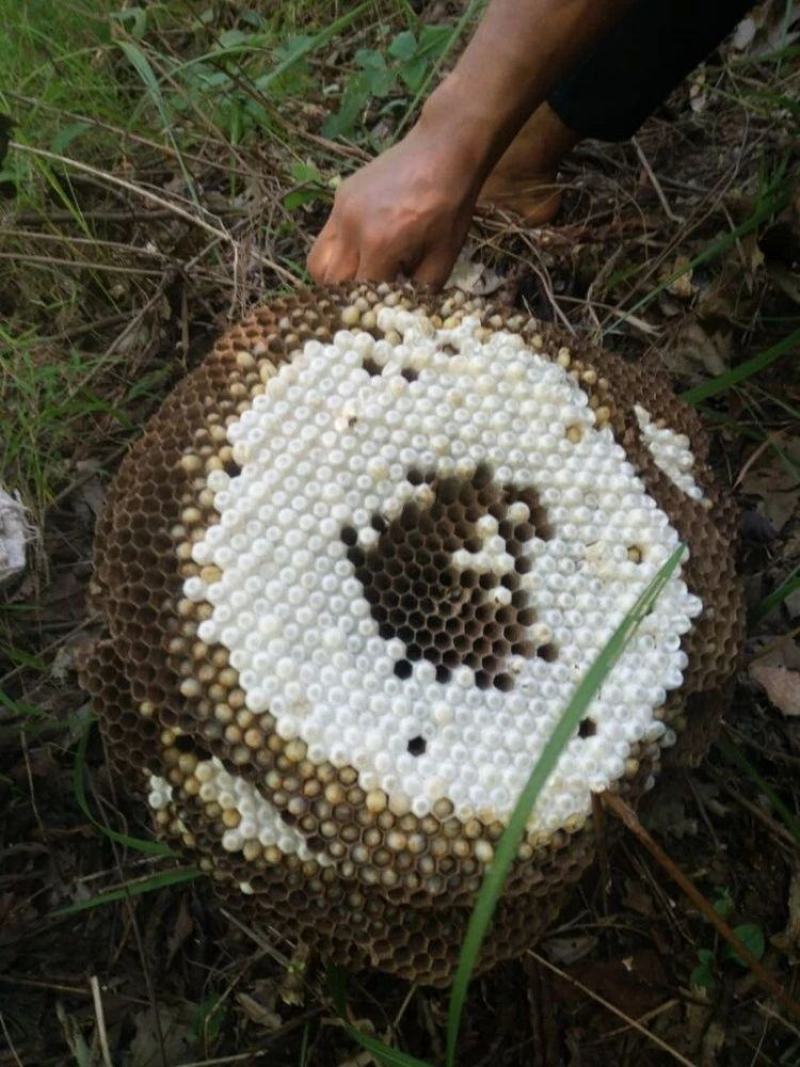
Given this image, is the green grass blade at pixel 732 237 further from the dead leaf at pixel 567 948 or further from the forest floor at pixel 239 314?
the dead leaf at pixel 567 948

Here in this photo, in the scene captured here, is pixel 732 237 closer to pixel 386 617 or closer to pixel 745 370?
pixel 745 370

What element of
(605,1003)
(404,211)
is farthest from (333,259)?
(605,1003)

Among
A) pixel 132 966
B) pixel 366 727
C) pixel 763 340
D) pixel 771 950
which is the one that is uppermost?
pixel 763 340

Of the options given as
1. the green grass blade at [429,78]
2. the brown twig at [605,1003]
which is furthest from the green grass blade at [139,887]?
the green grass blade at [429,78]

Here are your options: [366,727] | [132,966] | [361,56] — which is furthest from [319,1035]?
[361,56]

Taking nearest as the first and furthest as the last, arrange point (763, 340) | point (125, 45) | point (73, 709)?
1. point (73, 709)
2. point (763, 340)
3. point (125, 45)

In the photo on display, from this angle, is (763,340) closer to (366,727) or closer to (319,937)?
(366,727)

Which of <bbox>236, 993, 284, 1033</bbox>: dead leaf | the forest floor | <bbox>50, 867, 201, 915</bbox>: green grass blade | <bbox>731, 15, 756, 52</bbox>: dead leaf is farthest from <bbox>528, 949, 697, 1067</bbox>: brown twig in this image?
<bbox>731, 15, 756, 52</bbox>: dead leaf
